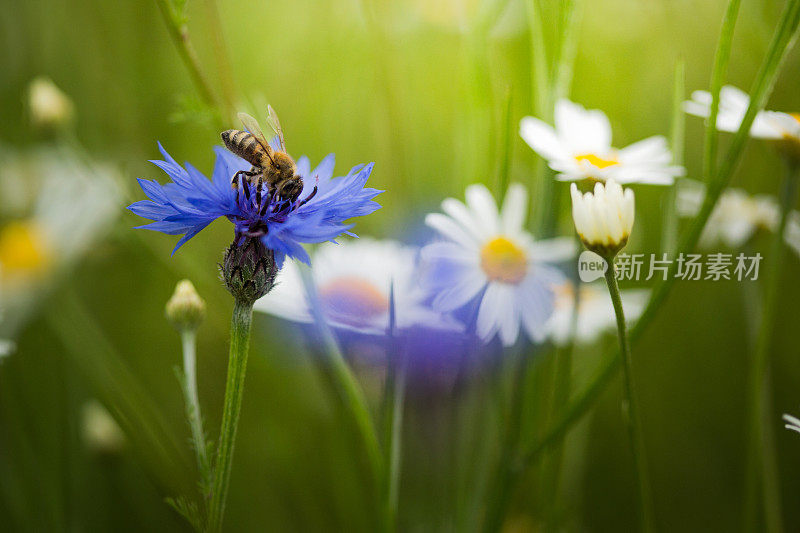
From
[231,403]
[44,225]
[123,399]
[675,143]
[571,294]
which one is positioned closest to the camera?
[231,403]

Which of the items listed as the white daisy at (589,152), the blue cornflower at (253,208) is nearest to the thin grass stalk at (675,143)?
the white daisy at (589,152)

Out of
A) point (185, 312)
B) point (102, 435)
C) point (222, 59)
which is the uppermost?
point (222, 59)

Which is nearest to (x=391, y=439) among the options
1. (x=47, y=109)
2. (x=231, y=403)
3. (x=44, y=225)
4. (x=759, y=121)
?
(x=231, y=403)

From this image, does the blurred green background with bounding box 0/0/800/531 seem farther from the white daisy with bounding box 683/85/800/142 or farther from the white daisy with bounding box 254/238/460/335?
the white daisy with bounding box 683/85/800/142

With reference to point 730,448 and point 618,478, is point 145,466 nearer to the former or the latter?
point 618,478

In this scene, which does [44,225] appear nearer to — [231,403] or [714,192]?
[231,403]

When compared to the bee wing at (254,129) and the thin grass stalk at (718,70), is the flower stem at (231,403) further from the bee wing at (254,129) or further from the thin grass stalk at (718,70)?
the thin grass stalk at (718,70)

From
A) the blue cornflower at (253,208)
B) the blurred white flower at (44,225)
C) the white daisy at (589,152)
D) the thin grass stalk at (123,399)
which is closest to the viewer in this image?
the blue cornflower at (253,208)

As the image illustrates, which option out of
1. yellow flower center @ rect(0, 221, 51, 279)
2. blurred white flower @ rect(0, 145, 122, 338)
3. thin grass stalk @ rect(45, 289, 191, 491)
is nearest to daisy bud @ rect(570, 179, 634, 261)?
thin grass stalk @ rect(45, 289, 191, 491)
